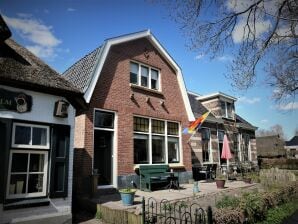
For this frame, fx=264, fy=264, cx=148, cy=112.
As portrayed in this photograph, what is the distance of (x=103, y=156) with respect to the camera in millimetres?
11656

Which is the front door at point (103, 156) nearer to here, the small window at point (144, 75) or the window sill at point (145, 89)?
the window sill at point (145, 89)

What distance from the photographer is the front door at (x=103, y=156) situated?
37.5ft

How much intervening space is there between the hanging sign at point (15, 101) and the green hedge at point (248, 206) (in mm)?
5842

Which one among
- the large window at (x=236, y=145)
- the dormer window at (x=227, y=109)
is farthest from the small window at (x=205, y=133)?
the large window at (x=236, y=145)

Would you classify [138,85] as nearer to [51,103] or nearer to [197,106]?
[51,103]

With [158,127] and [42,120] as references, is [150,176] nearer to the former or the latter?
[158,127]

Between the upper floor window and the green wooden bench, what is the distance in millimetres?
4272

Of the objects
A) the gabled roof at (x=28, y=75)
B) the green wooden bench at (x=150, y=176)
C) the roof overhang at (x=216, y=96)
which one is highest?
the roof overhang at (x=216, y=96)

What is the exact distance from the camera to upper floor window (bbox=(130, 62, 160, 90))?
13.6 m

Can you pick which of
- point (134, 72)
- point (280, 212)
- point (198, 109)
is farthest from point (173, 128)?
point (280, 212)

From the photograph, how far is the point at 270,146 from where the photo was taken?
150 feet

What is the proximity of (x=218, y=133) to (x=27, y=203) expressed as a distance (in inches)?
635

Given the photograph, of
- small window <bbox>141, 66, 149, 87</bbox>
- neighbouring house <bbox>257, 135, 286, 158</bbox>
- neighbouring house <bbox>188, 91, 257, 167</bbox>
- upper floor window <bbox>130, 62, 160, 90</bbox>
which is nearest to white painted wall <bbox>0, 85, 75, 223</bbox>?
upper floor window <bbox>130, 62, 160, 90</bbox>

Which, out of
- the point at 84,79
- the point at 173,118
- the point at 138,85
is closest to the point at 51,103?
the point at 84,79
